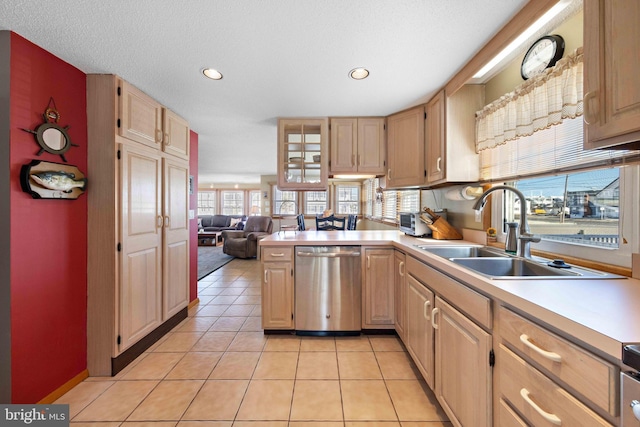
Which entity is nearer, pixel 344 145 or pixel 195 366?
pixel 195 366

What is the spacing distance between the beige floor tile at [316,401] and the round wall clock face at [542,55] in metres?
2.31

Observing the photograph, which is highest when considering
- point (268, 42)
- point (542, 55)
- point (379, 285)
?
point (268, 42)

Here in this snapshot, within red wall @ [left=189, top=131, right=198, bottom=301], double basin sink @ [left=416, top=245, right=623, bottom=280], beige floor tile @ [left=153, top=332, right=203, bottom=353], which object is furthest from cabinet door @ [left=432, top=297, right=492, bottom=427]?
red wall @ [left=189, top=131, right=198, bottom=301]

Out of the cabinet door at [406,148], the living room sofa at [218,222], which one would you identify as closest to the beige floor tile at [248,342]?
the cabinet door at [406,148]

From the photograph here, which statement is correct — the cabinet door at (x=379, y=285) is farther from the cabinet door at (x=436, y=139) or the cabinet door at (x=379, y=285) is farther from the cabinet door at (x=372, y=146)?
the cabinet door at (x=372, y=146)

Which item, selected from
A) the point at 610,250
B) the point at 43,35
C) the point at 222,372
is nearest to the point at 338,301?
the point at 222,372

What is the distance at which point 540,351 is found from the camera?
74 centimetres

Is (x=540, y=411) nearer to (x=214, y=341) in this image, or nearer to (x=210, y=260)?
(x=214, y=341)

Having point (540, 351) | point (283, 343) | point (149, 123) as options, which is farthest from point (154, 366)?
point (540, 351)

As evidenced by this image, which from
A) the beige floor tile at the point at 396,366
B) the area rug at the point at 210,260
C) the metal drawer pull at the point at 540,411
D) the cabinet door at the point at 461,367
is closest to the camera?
the metal drawer pull at the point at 540,411

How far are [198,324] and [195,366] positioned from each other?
30.6 inches

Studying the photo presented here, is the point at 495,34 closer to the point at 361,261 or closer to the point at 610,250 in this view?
the point at 610,250

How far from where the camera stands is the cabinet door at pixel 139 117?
6.15ft

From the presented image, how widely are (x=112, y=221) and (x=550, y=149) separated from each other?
→ 2.90 metres
